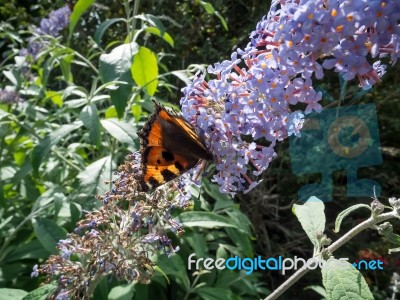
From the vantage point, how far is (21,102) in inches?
158

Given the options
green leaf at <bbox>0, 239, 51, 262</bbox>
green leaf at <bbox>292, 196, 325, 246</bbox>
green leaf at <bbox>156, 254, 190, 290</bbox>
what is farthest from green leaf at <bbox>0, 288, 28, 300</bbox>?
green leaf at <bbox>292, 196, 325, 246</bbox>

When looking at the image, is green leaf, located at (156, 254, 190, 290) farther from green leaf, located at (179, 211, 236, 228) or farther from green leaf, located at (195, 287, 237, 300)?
green leaf, located at (179, 211, 236, 228)

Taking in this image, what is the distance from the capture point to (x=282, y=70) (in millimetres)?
1274

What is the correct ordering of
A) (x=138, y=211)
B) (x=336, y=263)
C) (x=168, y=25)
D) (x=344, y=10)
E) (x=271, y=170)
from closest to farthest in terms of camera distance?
(x=344, y=10)
(x=336, y=263)
(x=138, y=211)
(x=271, y=170)
(x=168, y=25)

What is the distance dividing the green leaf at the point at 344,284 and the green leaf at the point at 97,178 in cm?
143

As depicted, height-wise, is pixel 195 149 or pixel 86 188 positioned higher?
pixel 195 149

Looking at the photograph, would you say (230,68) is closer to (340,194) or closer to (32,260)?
(32,260)

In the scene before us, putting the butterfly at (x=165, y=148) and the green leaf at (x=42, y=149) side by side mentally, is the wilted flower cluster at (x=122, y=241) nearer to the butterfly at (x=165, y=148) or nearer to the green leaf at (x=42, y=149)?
the butterfly at (x=165, y=148)

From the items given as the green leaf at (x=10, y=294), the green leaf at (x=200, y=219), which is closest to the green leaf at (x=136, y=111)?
the green leaf at (x=200, y=219)

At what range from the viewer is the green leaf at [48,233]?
7.72 feet

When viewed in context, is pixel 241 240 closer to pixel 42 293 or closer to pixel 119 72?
pixel 119 72

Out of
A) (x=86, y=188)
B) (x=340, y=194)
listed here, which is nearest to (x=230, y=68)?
(x=86, y=188)

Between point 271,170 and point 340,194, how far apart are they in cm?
69

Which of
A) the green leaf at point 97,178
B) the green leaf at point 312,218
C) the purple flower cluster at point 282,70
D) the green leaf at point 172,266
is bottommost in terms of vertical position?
the green leaf at point 172,266
